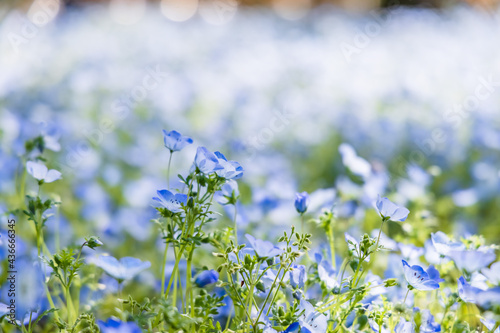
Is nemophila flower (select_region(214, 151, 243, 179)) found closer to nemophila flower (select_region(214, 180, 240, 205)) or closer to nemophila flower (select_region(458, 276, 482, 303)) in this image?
nemophila flower (select_region(214, 180, 240, 205))

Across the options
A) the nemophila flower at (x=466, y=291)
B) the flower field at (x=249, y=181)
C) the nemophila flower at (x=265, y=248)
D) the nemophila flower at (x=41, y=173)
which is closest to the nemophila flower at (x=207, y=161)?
the flower field at (x=249, y=181)

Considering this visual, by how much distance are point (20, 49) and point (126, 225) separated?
321 cm

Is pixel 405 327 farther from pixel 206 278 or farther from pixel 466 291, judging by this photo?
pixel 206 278

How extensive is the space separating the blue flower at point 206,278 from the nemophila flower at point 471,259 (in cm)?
43

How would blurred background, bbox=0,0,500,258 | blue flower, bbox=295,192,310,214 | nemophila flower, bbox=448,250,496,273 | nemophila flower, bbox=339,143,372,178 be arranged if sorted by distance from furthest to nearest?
blurred background, bbox=0,0,500,258, nemophila flower, bbox=339,143,372,178, blue flower, bbox=295,192,310,214, nemophila flower, bbox=448,250,496,273

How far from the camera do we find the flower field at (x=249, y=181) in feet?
3.29

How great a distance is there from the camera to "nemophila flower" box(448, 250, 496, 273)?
940 mm

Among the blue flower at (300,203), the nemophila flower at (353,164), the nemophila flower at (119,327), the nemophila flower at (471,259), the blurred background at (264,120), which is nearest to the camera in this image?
the nemophila flower at (119,327)

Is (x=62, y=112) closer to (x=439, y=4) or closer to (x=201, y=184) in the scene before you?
(x=201, y=184)

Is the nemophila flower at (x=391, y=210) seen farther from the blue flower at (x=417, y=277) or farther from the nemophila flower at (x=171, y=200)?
the nemophila flower at (x=171, y=200)

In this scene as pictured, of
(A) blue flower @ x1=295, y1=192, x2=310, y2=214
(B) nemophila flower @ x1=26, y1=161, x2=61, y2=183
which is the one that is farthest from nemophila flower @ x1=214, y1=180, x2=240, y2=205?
(B) nemophila flower @ x1=26, y1=161, x2=61, y2=183

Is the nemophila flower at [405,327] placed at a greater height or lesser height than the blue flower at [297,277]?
lesser

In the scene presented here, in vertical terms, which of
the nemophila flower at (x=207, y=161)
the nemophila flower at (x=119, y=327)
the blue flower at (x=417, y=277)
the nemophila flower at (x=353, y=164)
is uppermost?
the nemophila flower at (x=353, y=164)

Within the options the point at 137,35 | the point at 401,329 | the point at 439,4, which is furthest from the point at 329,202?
the point at 439,4
